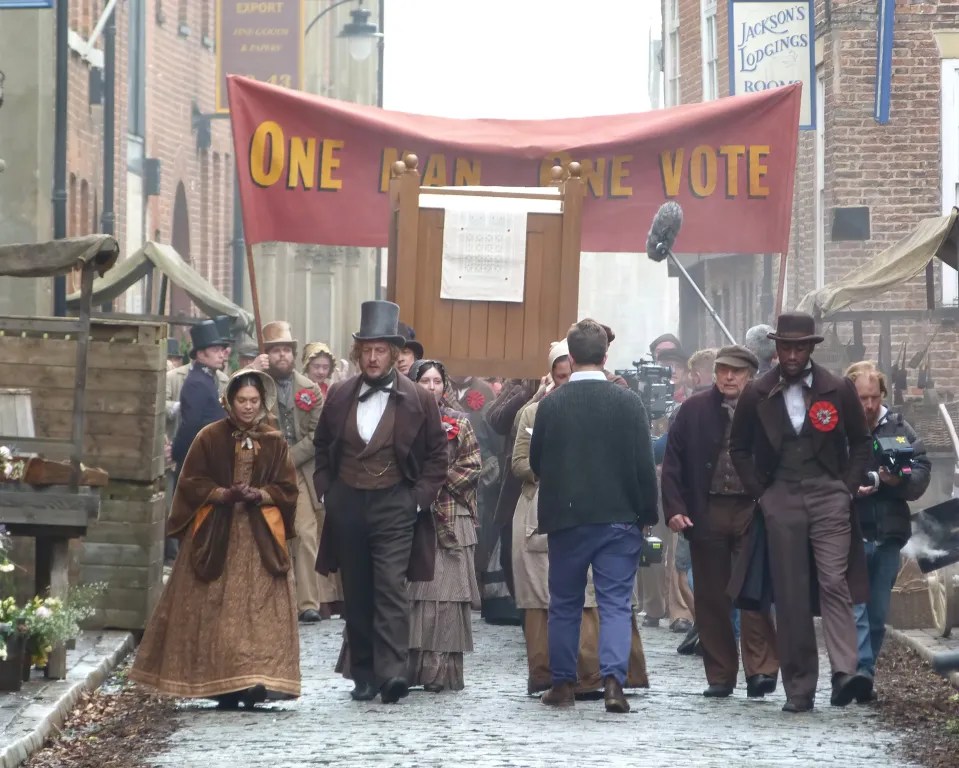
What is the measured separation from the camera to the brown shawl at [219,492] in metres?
10.8

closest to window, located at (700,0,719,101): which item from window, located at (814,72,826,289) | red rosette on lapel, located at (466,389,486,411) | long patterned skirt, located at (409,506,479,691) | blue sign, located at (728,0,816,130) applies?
window, located at (814,72,826,289)

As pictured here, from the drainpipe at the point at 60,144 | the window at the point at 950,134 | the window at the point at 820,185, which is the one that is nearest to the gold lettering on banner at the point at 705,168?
the drainpipe at the point at 60,144

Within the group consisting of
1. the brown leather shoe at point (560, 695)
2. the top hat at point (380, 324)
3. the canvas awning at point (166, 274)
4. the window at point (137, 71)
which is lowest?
the brown leather shoe at point (560, 695)

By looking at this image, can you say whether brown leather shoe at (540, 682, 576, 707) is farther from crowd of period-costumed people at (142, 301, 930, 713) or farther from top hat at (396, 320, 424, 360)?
top hat at (396, 320, 424, 360)

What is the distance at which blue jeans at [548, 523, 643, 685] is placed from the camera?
10766mm

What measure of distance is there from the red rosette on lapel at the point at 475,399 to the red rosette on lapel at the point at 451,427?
431cm

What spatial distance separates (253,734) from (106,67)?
51.3ft

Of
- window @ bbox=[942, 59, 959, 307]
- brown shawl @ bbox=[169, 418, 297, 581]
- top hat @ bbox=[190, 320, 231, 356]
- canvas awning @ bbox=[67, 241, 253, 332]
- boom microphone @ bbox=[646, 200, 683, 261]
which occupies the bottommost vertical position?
brown shawl @ bbox=[169, 418, 297, 581]

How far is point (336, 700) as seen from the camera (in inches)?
439

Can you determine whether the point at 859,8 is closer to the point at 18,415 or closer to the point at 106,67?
the point at 106,67

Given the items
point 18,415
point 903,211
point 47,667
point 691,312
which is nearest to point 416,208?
point 18,415

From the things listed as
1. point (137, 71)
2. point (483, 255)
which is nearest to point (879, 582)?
point (483, 255)

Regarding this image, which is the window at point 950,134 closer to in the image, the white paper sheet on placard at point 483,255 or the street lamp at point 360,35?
the street lamp at point 360,35

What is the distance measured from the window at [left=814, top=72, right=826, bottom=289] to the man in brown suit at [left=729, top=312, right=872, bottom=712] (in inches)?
521
